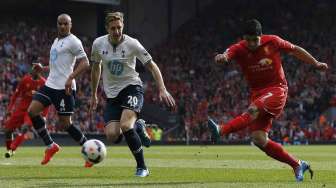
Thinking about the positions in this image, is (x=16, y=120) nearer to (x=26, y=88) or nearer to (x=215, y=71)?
(x=26, y=88)

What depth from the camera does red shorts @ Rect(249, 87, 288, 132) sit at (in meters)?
10.8

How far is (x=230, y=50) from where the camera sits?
10.9 metres

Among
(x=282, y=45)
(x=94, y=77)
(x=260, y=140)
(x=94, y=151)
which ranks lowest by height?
(x=94, y=151)

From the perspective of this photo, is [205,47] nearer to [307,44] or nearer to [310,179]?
[307,44]

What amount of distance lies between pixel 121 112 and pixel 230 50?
190 centimetres

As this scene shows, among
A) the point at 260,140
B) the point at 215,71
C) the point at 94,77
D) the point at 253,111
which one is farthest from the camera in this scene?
the point at 215,71

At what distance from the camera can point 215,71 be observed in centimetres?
4534

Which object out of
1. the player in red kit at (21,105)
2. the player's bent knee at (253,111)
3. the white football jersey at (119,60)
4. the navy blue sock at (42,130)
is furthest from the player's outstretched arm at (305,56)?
the player in red kit at (21,105)

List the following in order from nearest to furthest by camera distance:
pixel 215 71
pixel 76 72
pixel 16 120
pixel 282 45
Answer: pixel 282 45 < pixel 76 72 < pixel 16 120 < pixel 215 71

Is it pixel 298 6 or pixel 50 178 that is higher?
pixel 298 6

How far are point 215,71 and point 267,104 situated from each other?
34.6m

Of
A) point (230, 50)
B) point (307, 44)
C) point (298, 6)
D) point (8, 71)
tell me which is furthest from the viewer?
point (298, 6)

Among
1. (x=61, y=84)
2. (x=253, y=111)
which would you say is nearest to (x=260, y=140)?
(x=253, y=111)

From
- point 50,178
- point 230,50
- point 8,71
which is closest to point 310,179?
point 230,50
